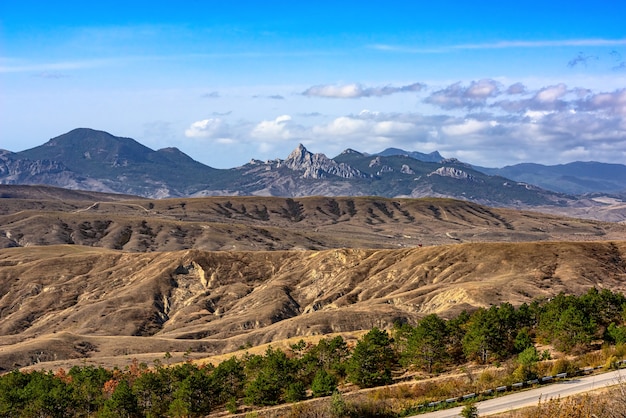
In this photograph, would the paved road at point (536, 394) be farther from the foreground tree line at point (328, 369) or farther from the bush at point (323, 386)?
the bush at point (323, 386)

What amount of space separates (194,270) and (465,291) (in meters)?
71.3

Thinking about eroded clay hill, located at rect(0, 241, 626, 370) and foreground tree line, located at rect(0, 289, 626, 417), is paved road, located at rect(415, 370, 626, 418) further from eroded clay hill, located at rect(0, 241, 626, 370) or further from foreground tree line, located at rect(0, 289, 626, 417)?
eroded clay hill, located at rect(0, 241, 626, 370)

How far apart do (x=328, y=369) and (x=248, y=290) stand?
3778 inches

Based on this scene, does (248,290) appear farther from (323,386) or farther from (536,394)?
(536,394)

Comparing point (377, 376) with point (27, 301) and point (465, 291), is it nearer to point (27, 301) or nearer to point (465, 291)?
point (465, 291)

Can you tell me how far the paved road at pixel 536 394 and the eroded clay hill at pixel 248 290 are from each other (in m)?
71.9

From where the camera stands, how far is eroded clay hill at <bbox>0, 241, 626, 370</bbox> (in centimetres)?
11750

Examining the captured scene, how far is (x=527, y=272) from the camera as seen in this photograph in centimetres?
14100

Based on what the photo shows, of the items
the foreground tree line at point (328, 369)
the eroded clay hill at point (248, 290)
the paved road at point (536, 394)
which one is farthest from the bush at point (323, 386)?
the eroded clay hill at point (248, 290)

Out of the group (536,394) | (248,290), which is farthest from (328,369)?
(248,290)

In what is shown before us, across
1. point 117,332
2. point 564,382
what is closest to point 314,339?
point 564,382

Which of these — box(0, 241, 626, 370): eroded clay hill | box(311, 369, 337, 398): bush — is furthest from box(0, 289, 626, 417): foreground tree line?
box(0, 241, 626, 370): eroded clay hill

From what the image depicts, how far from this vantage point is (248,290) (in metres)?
154

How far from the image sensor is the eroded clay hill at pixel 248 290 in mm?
117500
